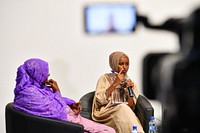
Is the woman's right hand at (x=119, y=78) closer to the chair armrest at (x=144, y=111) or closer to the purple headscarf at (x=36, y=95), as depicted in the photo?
the chair armrest at (x=144, y=111)

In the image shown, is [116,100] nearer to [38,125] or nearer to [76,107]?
[76,107]

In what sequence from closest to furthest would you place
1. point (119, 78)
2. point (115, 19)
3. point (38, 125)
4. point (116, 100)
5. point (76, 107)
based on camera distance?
1. point (115, 19)
2. point (38, 125)
3. point (76, 107)
4. point (119, 78)
5. point (116, 100)

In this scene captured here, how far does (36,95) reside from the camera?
7.75 feet

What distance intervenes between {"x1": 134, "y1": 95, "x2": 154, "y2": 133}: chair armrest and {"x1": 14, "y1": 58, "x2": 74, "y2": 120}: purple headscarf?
0.69 metres

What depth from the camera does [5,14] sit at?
3.23 meters

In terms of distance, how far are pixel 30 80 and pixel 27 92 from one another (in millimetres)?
137

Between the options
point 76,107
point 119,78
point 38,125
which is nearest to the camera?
point 38,125

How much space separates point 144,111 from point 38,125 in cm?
93

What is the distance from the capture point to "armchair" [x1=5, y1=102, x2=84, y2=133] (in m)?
2.29

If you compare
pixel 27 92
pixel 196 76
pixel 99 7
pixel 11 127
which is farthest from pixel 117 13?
pixel 11 127

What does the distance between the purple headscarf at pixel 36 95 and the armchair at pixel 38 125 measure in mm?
49

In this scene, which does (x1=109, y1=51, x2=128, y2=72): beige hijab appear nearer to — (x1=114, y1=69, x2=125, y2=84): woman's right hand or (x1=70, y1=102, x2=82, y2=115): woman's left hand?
(x1=114, y1=69, x2=125, y2=84): woman's right hand

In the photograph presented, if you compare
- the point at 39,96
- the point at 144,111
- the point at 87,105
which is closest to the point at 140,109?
the point at 144,111

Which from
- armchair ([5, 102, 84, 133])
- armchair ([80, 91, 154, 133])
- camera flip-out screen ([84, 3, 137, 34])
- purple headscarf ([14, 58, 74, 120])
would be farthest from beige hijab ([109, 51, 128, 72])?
camera flip-out screen ([84, 3, 137, 34])
